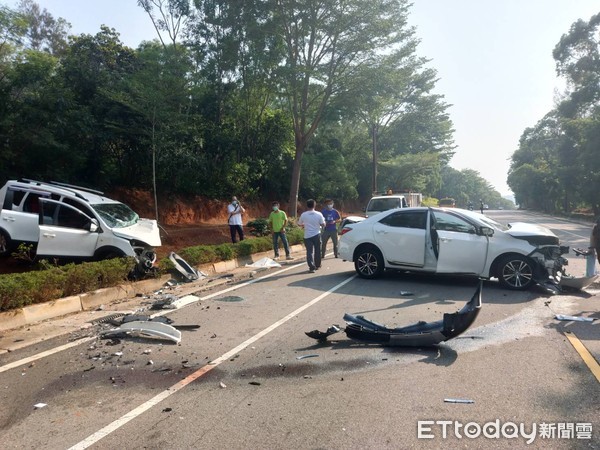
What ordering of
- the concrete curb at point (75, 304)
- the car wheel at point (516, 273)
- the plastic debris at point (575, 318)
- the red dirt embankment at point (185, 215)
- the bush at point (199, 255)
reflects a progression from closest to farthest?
1. the plastic debris at point (575, 318)
2. the concrete curb at point (75, 304)
3. the car wheel at point (516, 273)
4. the bush at point (199, 255)
5. the red dirt embankment at point (185, 215)

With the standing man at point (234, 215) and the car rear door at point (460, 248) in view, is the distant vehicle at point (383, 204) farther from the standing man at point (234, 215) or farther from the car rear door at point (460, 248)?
the car rear door at point (460, 248)

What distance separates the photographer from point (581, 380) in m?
4.56

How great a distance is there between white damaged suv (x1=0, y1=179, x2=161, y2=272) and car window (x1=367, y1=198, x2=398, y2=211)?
10.5 meters

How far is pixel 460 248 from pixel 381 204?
10.4m

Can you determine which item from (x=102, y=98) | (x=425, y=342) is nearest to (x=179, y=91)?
(x=102, y=98)

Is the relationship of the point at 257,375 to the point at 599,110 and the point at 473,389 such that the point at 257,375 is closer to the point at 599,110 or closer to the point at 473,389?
the point at 473,389

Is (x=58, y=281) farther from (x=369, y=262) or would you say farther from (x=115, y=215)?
(x=369, y=262)

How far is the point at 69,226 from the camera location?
10344mm

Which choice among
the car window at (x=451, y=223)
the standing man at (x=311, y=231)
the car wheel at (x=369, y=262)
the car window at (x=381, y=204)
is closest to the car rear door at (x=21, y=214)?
the standing man at (x=311, y=231)

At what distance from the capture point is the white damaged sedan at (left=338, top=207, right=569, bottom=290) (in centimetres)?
892

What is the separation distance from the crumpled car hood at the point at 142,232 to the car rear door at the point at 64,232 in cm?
55

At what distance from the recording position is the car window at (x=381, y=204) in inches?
764

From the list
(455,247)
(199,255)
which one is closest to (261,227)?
(199,255)

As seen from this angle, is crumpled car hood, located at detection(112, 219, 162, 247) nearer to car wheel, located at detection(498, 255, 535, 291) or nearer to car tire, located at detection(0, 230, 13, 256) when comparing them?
car tire, located at detection(0, 230, 13, 256)
